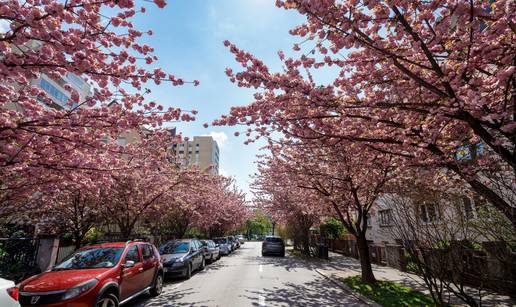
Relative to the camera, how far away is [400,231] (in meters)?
5.84

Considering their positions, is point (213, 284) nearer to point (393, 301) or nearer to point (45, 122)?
point (393, 301)

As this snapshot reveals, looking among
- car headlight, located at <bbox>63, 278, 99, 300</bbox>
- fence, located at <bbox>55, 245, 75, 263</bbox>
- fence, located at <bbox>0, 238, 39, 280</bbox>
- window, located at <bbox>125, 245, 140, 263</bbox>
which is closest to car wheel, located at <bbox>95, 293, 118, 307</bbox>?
car headlight, located at <bbox>63, 278, 99, 300</bbox>

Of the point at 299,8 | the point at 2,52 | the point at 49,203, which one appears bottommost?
the point at 49,203

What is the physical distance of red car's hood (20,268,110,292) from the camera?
5742mm

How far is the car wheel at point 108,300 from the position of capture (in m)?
6.14

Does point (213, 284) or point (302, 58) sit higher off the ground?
point (302, 58)

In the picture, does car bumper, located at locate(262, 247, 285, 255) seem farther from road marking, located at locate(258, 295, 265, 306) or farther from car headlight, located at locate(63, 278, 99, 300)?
car headlight, located at locate(63, 278, 99, 300)

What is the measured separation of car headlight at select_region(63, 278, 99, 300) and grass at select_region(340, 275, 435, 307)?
724 centimetres

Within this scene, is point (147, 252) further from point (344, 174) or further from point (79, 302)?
point (344, 174)

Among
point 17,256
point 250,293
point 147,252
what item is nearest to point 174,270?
point 147,252

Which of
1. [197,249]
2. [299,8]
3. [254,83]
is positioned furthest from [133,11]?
[197,249]

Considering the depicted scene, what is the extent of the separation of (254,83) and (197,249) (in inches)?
479

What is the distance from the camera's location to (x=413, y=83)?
5.54 metres

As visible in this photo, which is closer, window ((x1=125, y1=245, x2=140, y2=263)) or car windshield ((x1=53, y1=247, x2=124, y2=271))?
car windshield ((x1=53, y1=247, x2=124, y2=271))
